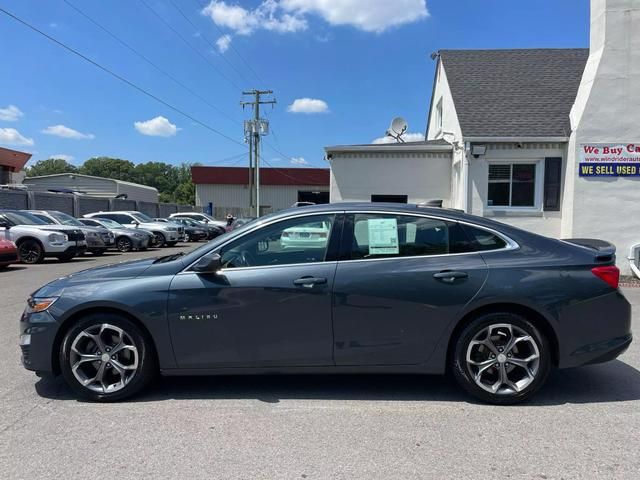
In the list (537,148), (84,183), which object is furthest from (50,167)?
(537,148)

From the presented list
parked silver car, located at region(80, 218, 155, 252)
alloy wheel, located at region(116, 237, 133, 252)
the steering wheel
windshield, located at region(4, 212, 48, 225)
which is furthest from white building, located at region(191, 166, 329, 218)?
the steering wheel

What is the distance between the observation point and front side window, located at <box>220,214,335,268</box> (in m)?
4.04

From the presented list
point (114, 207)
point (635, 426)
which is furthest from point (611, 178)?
point (114, 207)

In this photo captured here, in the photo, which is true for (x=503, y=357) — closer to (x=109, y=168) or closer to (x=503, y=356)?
(x=503, y=356)

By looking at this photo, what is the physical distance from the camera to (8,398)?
412 cm

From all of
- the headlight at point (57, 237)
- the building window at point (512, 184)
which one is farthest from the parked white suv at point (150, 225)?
the building window at point (512, 184)

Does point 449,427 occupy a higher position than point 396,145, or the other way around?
point 396,145

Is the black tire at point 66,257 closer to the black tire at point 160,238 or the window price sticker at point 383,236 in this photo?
the black tire at point 160,238

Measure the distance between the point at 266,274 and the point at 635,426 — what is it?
2.96 meters

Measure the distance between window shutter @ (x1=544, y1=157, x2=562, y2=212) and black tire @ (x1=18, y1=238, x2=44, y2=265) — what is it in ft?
46.5

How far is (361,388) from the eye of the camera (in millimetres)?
4344

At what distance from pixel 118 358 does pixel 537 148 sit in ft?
38.3

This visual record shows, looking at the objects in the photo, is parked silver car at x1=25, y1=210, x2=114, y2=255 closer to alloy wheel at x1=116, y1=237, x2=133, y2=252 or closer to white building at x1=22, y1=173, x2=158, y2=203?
alloy wheel at x1=116, y1=237, x2=133, y2=252

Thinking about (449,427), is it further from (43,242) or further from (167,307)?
(43,242)
